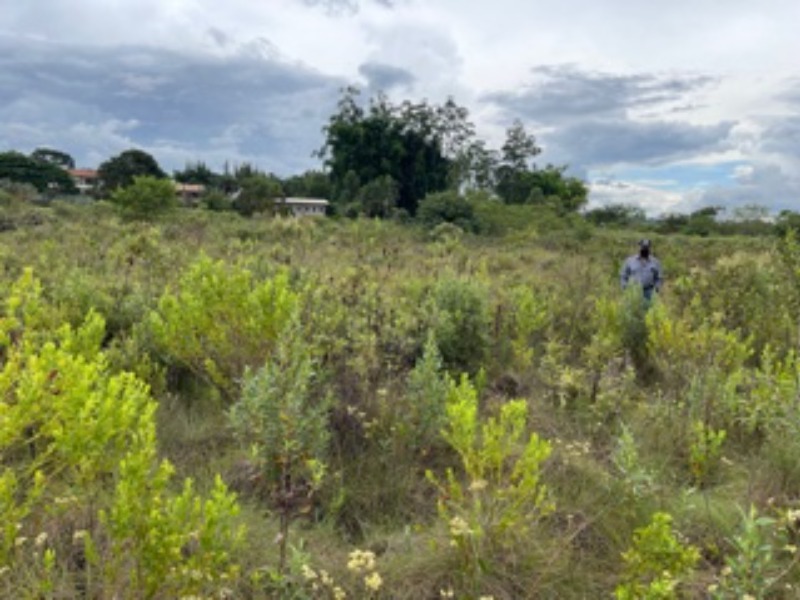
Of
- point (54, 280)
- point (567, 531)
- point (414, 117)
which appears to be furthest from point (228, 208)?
point (567, 531)

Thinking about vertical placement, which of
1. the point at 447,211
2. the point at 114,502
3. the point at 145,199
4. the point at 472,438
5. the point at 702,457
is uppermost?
the point at 447,211

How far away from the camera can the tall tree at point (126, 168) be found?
45688 mm

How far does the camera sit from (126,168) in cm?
4650

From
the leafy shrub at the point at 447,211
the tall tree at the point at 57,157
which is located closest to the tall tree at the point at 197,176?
the tall tree at the point at 57,157

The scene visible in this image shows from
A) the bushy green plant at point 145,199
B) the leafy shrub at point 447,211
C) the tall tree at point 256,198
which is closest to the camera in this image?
the bushy green plant at point 145,199

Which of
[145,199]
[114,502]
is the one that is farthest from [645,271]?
[145,199]

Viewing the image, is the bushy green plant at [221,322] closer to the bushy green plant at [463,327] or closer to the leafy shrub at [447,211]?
the bushy green plant at [463,327]

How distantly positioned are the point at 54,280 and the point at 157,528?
17.3ft

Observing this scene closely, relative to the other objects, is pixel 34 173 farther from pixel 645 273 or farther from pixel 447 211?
pixel 645 273

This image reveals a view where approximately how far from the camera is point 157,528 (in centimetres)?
191

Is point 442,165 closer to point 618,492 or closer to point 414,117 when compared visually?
point 414,117

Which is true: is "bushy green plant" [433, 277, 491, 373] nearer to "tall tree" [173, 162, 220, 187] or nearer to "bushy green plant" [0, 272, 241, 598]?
"bushy green plant" [0, 272, 241, 598]

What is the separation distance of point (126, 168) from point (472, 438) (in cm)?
4874

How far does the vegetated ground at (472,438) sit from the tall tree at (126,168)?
139 ft
